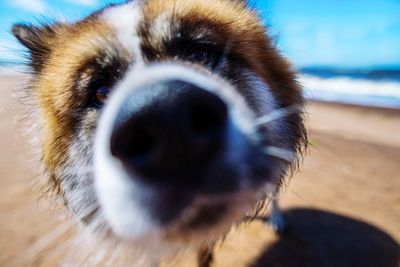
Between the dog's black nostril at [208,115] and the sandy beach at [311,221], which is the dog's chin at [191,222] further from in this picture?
the sandy beach at [311,221]

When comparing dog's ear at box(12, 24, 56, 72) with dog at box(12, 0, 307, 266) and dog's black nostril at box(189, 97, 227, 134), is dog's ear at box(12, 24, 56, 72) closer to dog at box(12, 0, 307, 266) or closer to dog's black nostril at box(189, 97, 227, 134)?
dog at box(12, 0, 307, 266)

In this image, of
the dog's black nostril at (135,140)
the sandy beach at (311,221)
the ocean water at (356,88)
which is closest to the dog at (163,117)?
the dog's black nostril at (135,140)

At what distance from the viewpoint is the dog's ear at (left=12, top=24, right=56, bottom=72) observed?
8.97 ft

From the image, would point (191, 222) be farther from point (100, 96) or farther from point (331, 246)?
point (331, 246)

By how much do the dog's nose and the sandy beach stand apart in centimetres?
209

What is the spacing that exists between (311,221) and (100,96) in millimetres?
2739

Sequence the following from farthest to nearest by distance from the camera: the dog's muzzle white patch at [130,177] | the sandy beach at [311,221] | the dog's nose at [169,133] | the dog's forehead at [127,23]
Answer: the sandy beach at [311,221] < the dog's forehead at [127,23] < the dog's muzzle white patch at [130,177] < the dog's nose at [169,133]

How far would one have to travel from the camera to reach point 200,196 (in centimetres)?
106

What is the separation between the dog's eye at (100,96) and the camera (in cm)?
187

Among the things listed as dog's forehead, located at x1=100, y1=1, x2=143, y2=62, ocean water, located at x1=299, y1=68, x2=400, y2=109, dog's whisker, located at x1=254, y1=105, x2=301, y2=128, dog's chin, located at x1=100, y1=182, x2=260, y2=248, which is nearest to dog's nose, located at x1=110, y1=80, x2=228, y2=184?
dog's chin, located at x1=100, y1=182, x2=260, y2=248

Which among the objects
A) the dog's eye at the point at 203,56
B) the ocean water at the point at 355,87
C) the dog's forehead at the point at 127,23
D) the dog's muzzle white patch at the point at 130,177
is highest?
the dog's forehead at the point at 127,23

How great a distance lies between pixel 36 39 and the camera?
2762mm

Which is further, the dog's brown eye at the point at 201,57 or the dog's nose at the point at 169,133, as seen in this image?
the dog's brown eye at the point at 201,57

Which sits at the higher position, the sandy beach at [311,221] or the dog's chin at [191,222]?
the dog's chin at [191,222]
